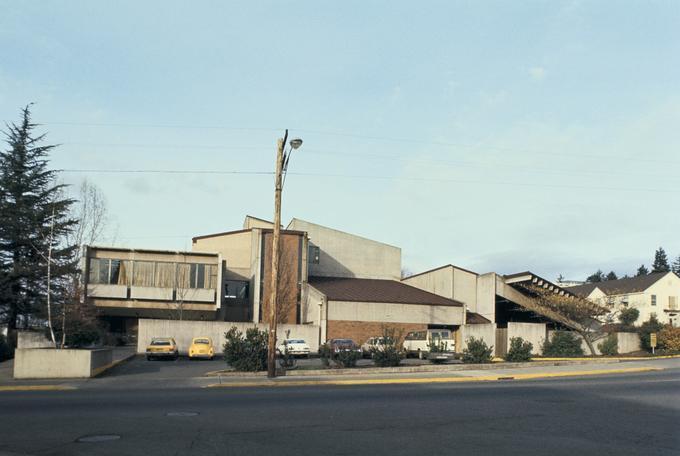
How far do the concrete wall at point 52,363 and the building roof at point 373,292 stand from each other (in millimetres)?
27239

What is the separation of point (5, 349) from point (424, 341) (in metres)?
23.7

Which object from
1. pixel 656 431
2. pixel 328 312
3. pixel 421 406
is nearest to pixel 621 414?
pixel 656 431

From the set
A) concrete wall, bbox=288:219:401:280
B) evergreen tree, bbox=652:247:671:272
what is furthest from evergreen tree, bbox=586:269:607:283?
concrete wall, bbox=288:219:401:280

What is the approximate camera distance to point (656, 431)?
40.9ft

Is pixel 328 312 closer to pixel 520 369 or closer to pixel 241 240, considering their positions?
pixel 241 240

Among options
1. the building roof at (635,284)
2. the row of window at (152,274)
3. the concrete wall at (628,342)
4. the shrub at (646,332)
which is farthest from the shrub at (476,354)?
the building roof at (635,284)

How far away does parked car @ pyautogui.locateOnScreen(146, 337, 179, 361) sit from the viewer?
39.2 metres

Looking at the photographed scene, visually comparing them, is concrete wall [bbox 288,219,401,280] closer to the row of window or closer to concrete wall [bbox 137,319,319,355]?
the row of window

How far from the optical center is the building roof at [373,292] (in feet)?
176

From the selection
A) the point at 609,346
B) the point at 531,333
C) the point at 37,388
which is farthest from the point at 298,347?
the point at 37,388

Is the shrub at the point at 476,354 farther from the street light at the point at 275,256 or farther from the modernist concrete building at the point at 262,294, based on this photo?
the modernist concrete building at the point at 262,294

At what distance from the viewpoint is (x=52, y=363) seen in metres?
25.7

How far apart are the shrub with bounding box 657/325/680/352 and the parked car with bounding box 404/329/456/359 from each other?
13.9m

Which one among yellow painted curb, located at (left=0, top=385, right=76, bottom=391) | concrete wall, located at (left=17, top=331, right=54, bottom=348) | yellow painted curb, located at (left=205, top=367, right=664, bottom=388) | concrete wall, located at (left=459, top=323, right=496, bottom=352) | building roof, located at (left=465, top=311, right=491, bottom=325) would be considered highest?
building roof, located at (left=465, top=311, right=491, bottom=325)
